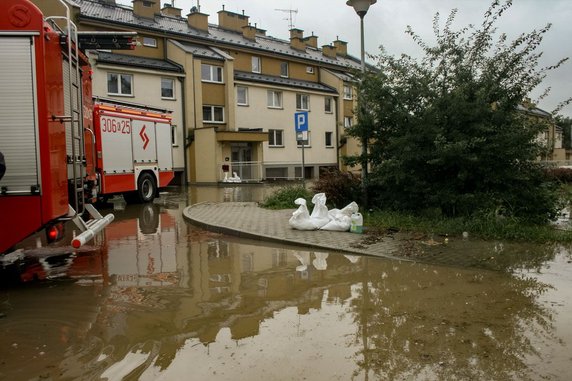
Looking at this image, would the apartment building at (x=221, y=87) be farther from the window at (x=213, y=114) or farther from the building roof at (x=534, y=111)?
the building roof at (x=534, y=111)

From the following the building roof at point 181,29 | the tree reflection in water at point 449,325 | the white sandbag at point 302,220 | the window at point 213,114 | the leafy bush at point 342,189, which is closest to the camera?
the tree reflection in water at point 449,325

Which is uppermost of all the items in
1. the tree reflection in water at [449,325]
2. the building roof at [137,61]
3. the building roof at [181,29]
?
the building roof at [181,29]

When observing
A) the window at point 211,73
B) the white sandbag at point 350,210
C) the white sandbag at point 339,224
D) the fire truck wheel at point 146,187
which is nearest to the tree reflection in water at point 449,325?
the white sandbag at point 339,224

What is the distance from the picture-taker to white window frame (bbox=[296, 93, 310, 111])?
39263 millimetres

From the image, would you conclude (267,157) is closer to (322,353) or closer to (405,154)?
(405,154)

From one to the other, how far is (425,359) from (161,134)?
15.3 metres

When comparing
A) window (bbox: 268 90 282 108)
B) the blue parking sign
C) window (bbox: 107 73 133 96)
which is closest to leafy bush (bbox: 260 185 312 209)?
the blue parking sign

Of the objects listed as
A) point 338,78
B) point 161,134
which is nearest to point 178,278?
point 161,134

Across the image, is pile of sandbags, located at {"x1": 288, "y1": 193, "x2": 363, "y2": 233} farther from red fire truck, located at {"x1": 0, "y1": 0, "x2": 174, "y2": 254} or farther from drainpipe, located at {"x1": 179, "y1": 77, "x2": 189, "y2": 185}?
drainpipe, located at {"x1": 179, "y1": 77, "x2": 189, "y2": 185}

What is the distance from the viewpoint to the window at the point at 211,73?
32500 mm

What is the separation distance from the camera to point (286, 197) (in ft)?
48.0

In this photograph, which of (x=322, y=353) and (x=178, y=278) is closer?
(x=322, y=353)

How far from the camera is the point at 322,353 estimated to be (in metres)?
4.14

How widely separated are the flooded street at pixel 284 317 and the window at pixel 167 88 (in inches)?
914
